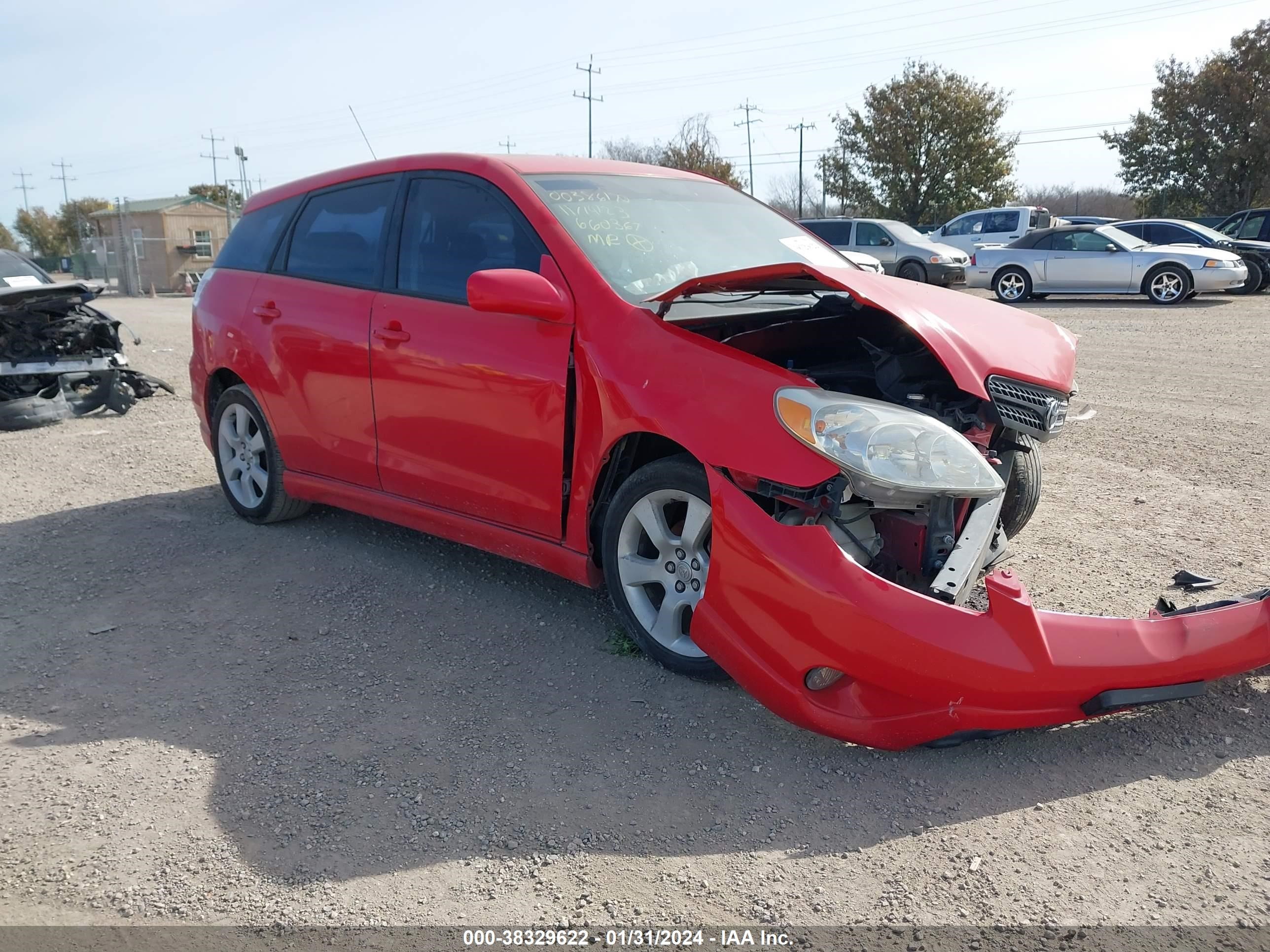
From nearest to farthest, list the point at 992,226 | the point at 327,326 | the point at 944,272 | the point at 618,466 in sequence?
the point at 618,466, the point at 327,326, the point at 944,272, the point at 992,226

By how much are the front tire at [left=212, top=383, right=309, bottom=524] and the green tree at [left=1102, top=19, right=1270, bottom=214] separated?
123 ft

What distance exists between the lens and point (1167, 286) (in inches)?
683

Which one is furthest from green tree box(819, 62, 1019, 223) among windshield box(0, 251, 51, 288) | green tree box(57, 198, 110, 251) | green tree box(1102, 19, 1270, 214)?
green tree box(57, 198, 110, 251)

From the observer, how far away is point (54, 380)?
9492 mm

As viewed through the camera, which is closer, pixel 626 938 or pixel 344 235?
pixel 626 938

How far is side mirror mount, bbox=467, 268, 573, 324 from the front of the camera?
3666 millimetres

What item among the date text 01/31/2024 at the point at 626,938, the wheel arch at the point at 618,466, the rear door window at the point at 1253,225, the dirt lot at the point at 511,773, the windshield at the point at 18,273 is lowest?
the date text 01/31/2024 at the point at 626,938

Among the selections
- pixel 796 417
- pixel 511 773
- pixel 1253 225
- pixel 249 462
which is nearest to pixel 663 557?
pixel 796 417

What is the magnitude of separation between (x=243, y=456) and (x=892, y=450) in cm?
392

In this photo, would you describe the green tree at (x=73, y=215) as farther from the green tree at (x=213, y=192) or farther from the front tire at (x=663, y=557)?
the front tire at (x=663, y=557)

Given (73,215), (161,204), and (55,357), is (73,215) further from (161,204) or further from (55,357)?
(55,357)

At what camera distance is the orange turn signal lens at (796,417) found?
3117mm

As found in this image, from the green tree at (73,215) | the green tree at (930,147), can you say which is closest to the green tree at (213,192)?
A: the green tree at (73,215)

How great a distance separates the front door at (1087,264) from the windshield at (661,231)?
14.9 m
